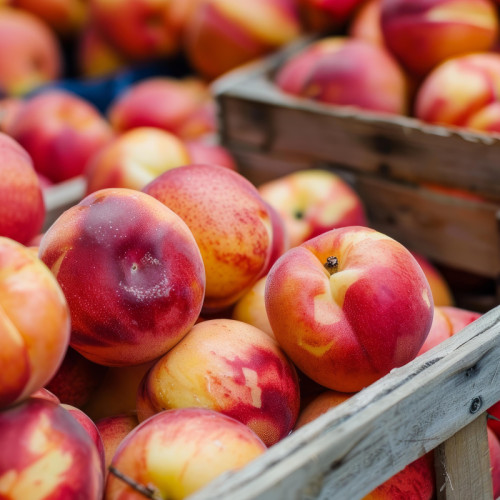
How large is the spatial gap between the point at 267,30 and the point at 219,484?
148 cm

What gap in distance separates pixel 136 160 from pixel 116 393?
1.60 feet

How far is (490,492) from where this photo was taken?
2.58 ft

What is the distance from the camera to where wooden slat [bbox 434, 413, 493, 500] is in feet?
2.45

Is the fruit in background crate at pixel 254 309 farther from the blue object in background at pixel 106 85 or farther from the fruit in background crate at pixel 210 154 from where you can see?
the blue object in background at pixel 106 85

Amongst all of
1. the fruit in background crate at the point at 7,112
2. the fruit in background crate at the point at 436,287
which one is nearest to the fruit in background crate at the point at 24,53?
the fruit in background crate at the point at 7,112

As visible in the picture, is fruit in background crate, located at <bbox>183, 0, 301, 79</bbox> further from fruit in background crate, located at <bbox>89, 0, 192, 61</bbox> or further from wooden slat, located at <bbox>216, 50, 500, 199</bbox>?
fruit in background crate, located at <bbox>89, 0, 192, 61</bbox>

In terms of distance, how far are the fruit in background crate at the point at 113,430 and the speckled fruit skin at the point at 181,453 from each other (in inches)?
3.7

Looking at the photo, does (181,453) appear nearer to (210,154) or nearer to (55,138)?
(210,154)

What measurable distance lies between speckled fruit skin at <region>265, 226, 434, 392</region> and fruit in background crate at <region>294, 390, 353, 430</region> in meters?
0.01

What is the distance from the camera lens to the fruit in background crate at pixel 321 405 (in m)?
0.76

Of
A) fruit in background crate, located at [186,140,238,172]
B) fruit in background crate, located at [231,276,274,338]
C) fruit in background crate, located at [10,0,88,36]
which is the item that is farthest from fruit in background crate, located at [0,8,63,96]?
fruit in background crate, located at [231,276,274,338]

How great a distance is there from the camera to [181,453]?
0.60 m

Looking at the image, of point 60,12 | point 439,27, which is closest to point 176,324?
point 439,27

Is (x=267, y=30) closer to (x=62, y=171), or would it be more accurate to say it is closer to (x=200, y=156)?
(x=200, y=156)
